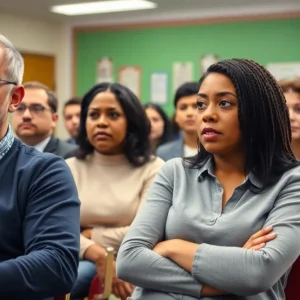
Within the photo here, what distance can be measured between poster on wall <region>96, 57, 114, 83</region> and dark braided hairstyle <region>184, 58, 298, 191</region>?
6964mm

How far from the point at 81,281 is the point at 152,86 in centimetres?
591

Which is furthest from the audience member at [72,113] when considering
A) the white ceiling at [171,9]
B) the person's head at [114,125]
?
the person's head at [114,125]

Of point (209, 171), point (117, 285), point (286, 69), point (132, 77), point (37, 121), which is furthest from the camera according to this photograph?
point (132, 77)

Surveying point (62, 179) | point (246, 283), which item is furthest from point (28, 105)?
point (246, 283)

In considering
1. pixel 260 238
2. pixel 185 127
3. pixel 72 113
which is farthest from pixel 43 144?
pixel 260 238

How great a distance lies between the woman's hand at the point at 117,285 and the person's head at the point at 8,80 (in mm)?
1122

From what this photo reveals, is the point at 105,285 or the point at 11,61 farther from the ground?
the point at 11,61

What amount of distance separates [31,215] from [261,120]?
0.73 meters

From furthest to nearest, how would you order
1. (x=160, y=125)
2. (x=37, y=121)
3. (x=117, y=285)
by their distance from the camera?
(x=160, y=125), (x=37, y=121), (x=117, y=285)

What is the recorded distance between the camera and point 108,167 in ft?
9.93

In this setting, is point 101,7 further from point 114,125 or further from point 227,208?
point 227,208

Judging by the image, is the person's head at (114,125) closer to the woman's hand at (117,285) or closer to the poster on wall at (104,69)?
the woman's hand at (117,285)

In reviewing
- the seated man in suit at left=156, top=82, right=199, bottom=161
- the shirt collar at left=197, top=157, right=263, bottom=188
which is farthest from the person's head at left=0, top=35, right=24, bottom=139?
the seated man in suit at left=156, top=82, right=199, bottom=161

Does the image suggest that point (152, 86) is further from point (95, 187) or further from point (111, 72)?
point (95, 187)
